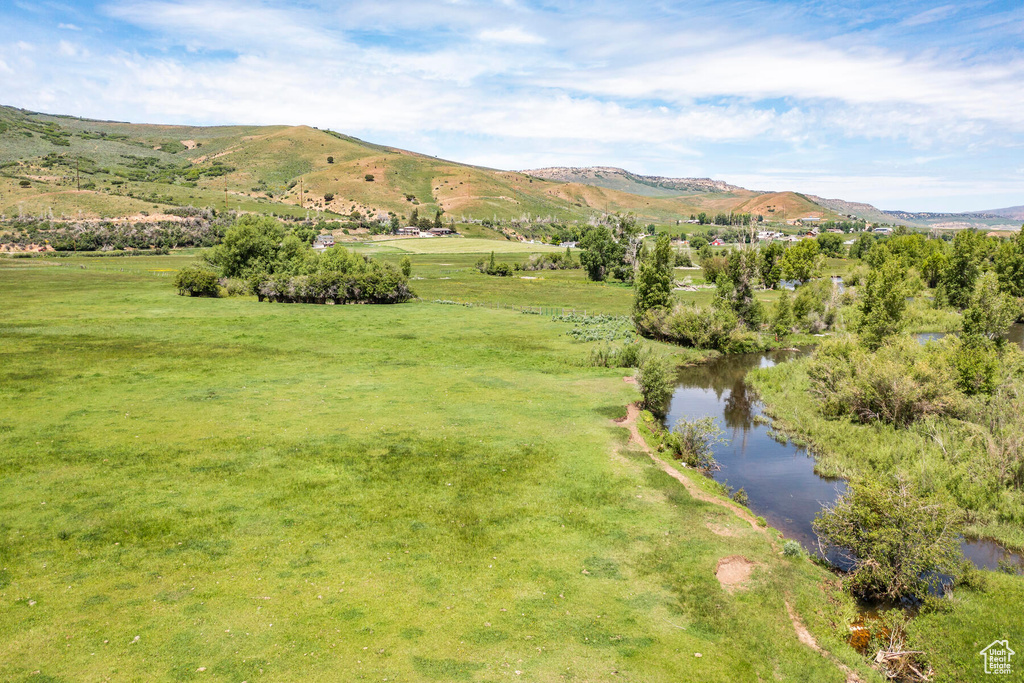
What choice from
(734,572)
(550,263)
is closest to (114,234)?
(550,263)

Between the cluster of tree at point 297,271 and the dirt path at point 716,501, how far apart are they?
49869mm

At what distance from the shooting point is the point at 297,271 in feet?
294

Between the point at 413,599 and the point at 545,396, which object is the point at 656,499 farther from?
the point at 545,396

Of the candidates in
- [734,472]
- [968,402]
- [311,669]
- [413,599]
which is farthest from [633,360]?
[311,669]

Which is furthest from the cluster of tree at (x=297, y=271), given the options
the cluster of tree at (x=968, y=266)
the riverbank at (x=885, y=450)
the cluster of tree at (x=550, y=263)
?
the cluster of tree at (x=968, y=266)

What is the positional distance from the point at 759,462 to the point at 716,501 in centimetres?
998

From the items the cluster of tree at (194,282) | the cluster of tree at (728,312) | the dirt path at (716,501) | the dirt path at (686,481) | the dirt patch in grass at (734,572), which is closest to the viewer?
the dirt path at (716,501)

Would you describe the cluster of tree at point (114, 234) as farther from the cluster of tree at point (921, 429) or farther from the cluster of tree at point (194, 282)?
the cluster of tree at point (921, 429)

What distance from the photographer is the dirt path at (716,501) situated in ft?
58.6

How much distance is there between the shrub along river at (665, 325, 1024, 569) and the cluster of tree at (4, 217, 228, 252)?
161 meters

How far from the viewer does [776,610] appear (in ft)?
64.8

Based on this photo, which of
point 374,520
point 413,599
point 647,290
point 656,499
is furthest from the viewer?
point 647,290

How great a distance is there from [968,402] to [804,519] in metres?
17.0

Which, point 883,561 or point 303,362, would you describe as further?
point 303,362
